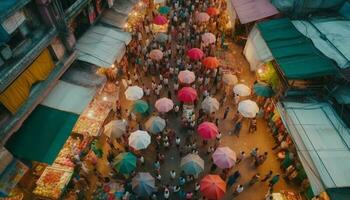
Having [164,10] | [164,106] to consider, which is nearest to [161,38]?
[164,10]

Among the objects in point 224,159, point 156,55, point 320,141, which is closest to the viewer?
point 320,141

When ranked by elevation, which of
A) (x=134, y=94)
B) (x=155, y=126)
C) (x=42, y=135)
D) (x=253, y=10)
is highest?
(x=253, y=10)

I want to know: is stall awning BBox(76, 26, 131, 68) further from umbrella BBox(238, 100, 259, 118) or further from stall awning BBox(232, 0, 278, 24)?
stall awning BBox(232, 0, 278, 24)

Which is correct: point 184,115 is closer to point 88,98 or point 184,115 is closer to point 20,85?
point 88,98

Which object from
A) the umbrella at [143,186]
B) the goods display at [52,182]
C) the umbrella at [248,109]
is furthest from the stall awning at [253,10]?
the goods display at [52,182]

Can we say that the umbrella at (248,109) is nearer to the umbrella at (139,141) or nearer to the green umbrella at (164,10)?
the umbrella at (139,141)

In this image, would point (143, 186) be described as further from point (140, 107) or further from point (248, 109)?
point (248, 109)

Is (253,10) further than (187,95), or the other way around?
(253,10)
